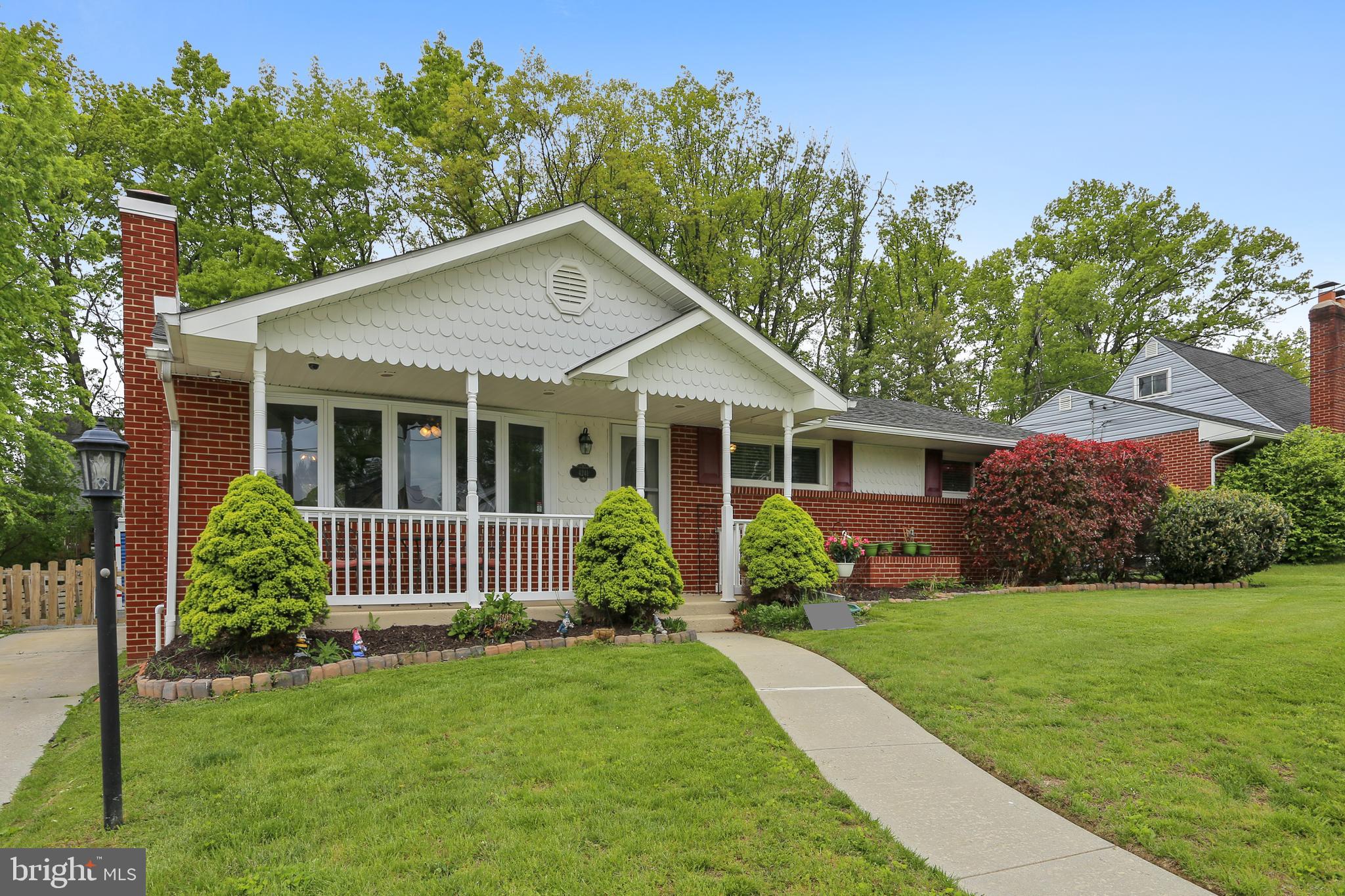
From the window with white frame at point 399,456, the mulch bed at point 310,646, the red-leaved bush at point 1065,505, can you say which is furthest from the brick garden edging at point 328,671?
the red-leaved bush at point 1065,505

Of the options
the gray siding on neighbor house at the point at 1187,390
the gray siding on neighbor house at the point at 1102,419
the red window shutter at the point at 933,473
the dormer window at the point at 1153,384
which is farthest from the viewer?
the dormer window at the point at 1153,384

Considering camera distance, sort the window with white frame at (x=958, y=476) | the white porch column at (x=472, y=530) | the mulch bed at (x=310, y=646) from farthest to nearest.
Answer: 1. the window with white frame at (x=958, y=476)
2. the white porch column at (x=472, y=530)
3. the mulch bed at (x=310, y=646)

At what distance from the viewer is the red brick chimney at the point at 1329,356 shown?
1595 centimetres

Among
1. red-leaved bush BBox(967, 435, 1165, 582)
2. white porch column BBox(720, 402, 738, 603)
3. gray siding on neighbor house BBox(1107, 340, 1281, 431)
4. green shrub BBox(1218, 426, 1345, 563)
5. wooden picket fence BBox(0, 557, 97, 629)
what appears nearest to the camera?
white porch column BBox(720, 402, 738, 603)

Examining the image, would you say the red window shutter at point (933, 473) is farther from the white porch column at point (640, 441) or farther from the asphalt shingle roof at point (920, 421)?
the white porch column at point (640, 441)

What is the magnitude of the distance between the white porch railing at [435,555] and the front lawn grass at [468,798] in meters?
1.93

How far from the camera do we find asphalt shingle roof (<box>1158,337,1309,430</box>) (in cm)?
1844

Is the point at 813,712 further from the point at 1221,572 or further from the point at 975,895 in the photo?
the point at 1221,572

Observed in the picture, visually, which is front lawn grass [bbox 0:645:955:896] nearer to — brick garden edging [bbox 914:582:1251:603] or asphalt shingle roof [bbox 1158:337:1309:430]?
brick garden edging [bbox 914:582:1251:603]

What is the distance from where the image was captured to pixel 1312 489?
583 inches

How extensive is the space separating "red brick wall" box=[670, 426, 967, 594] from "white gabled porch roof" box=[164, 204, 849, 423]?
175 centimetres

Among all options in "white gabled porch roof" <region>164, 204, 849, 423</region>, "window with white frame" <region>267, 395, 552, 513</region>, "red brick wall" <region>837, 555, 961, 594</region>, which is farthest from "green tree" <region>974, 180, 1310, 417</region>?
"window with white frame" <region>267, 395, 552, 513</region>

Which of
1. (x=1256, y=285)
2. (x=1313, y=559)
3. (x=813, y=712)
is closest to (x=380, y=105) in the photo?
(x=813, y=712)

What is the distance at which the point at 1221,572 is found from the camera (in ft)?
39.3
